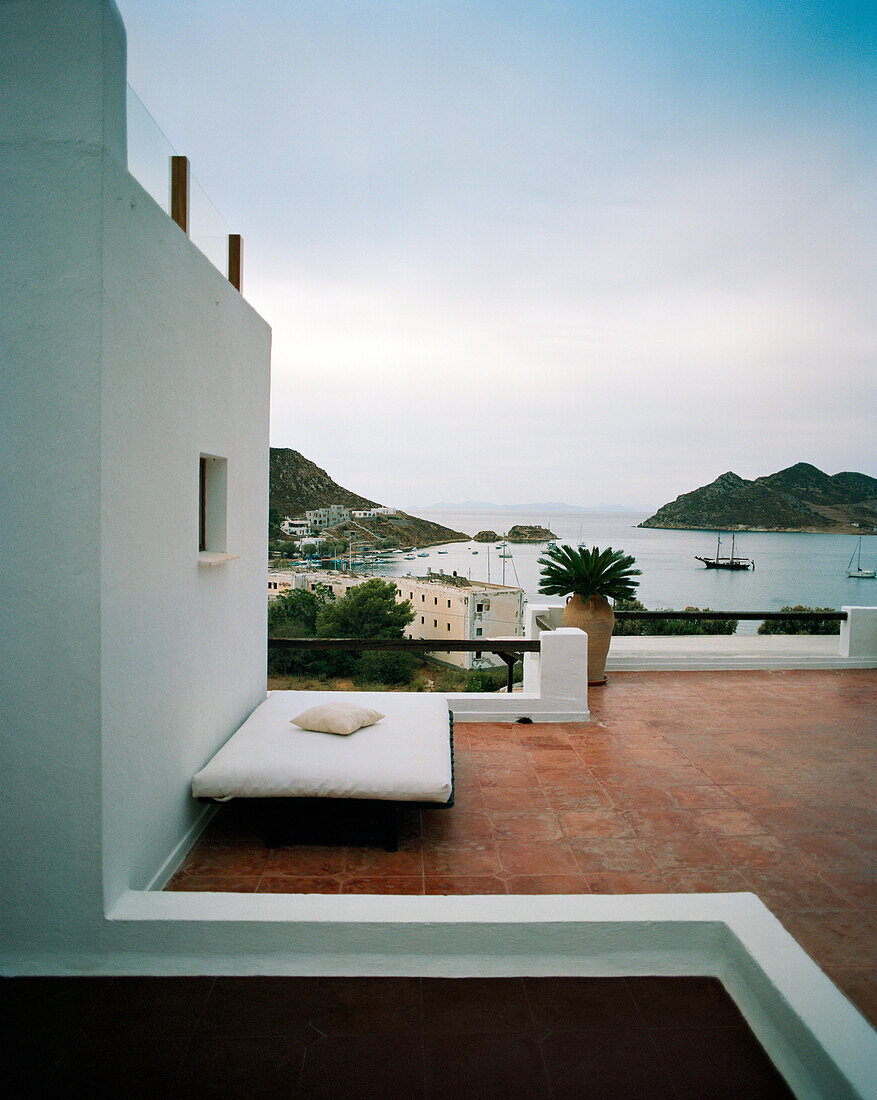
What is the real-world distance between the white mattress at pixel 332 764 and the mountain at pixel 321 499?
2.03 meters

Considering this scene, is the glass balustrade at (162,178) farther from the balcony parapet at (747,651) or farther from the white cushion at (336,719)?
the balcony parapet at (747,651)

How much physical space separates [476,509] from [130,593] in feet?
57.7

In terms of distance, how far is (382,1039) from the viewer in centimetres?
213

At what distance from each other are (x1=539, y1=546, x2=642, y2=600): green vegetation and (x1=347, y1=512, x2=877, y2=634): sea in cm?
298

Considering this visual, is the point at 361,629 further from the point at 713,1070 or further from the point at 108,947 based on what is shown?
the point at 713,1070

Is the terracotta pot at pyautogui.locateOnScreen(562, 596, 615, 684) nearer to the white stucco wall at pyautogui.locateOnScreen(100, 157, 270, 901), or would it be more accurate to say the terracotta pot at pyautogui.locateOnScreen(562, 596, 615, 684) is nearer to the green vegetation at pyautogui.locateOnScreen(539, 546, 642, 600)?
the green vegetation at pyautogui.locateOnScreen(539, 546, 642, 600)

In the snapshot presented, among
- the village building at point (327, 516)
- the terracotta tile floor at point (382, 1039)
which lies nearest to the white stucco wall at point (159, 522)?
the terracotta tile floor at point (382, 1039)

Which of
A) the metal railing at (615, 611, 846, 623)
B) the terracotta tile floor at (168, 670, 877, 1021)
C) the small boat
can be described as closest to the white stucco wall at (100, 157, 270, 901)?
the terracotta tile floor at (168, 670, 877, 1021)

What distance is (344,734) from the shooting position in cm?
392

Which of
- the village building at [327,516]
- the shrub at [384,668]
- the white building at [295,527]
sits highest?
the village building at [327,516]

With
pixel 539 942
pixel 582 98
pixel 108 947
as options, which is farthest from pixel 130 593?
pixel 582 98

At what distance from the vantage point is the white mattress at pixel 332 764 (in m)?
3.39

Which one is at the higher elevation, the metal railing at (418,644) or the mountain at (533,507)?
the mountain at (533,507)

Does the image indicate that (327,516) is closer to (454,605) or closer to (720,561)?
(454,605)
